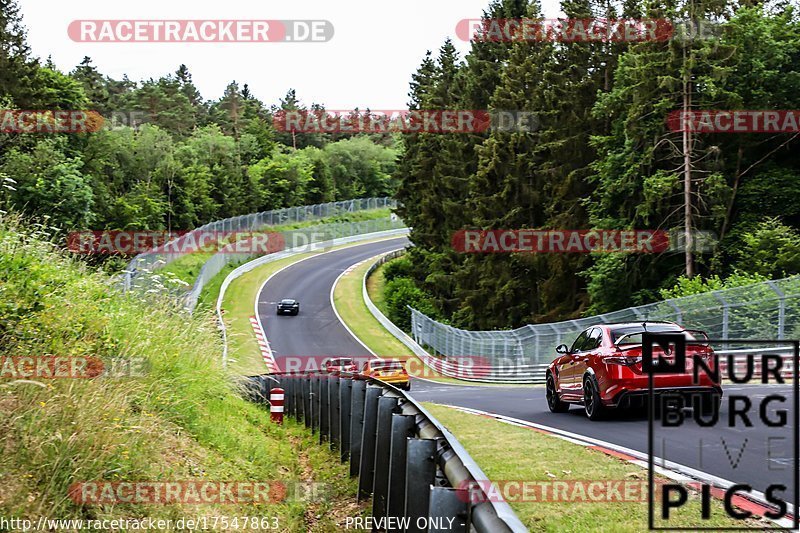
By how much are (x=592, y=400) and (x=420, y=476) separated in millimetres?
8103

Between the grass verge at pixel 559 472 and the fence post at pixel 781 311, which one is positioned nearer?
the grass verge at pixel 559 472

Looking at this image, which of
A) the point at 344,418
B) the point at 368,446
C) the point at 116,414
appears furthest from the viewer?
the point at 344,418

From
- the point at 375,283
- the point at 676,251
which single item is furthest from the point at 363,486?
the point at 375,283

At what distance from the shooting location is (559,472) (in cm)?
827

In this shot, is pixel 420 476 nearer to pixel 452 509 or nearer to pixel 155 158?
pixel 452 509

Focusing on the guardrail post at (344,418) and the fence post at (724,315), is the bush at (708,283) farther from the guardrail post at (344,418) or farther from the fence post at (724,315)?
the guardrail post at (344,418)

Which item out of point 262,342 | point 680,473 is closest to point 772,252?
point 680,473

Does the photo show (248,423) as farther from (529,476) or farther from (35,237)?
(529,476)

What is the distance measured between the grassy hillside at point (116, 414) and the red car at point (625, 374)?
4520 millimetres

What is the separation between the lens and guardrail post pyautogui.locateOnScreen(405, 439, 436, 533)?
5480 millimetres

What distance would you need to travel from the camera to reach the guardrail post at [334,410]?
1127 centimetres

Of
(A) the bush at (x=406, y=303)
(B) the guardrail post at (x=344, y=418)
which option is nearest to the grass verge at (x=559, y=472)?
(B) the guardrail post at (x=344, y=418)

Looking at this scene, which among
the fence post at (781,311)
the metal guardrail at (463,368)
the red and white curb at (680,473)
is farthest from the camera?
the metal guardrail at (463,368)

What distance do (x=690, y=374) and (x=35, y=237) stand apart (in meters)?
9.02
